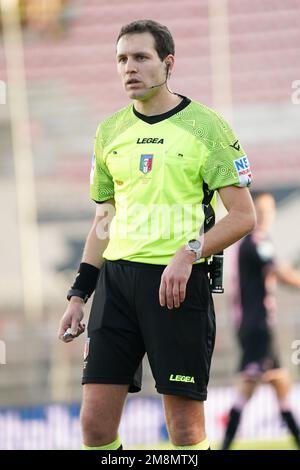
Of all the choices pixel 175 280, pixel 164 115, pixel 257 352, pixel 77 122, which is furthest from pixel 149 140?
pixel 77 122

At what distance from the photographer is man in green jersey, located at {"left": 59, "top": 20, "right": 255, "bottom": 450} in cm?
425

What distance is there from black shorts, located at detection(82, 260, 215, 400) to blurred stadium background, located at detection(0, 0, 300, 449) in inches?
296

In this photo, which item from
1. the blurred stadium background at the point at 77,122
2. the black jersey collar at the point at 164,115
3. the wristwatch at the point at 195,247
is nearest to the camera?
the wristwatch at the point at 195,247

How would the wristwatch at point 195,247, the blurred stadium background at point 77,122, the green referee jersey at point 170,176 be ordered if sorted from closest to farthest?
the wristwatch at point 195,247 → the green referee jersey at point 170,176 → the blurred stadium background at point 77,122

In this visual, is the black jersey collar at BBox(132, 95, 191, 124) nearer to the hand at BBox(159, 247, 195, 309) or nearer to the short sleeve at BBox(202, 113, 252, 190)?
the short sleeve at BBox(202, 113, 252, 190)

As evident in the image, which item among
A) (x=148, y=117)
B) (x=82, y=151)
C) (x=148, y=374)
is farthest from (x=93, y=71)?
(x=148, y=117)

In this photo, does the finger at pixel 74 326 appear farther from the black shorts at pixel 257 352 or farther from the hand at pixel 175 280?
the black shorts at pixel 257 352

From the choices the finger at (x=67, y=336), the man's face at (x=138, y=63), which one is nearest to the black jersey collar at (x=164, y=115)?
the man's face at (x=138, y=63)

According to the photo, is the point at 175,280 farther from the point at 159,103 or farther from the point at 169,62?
the point at 169,62

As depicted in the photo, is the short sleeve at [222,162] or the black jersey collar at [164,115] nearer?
the short sleeve at [222,162]

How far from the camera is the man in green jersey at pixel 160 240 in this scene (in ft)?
13.9

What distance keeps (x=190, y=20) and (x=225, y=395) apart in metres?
6.56

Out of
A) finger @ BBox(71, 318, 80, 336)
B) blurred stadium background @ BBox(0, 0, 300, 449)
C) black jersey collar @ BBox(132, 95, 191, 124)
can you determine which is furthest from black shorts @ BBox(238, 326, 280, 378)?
black jersey collar @ BBox(132, 95, 191, 124)

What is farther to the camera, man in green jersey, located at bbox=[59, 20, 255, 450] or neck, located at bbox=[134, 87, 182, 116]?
neck, located at bbox=[134, 87, 182, 116]
